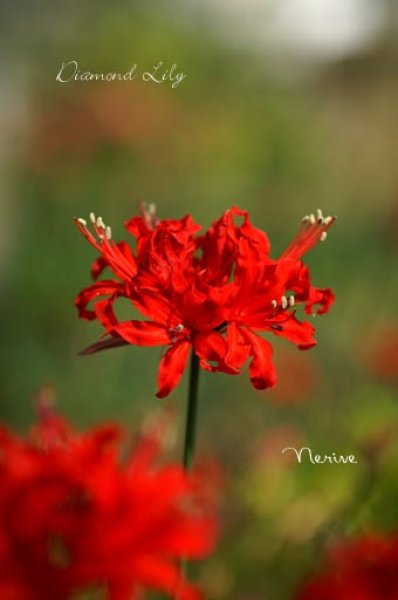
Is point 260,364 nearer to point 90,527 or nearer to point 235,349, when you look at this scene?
point 235,349

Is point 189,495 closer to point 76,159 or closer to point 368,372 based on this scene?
point 368,372

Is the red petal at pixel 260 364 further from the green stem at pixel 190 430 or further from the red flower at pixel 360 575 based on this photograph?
the red flower at pixel 360 575

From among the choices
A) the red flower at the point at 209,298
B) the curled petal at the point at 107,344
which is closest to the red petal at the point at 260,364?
the red flower at the point at 209,298

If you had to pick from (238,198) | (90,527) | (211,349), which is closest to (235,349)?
(211,349)

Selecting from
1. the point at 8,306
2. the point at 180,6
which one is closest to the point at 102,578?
the point at 8,306

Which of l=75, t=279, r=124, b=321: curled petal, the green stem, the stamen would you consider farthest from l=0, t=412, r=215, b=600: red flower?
the stamen

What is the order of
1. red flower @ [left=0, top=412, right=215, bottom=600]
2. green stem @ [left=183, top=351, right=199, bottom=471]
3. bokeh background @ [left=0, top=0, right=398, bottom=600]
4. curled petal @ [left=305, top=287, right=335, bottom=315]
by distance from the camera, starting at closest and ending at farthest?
red flower @ [left=0, top=412, right=215, bottom=600] < green stem @ [left=183, top=351, right=199, bottom=471] < curled petal @ [left=305, top=287, right=335, bottom=315] < bokeh background @ [left=0, top=0, right=398, bottom=600]

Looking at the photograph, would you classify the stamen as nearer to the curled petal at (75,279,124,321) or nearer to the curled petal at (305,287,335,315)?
the curled petal at (305,287,335,315)
